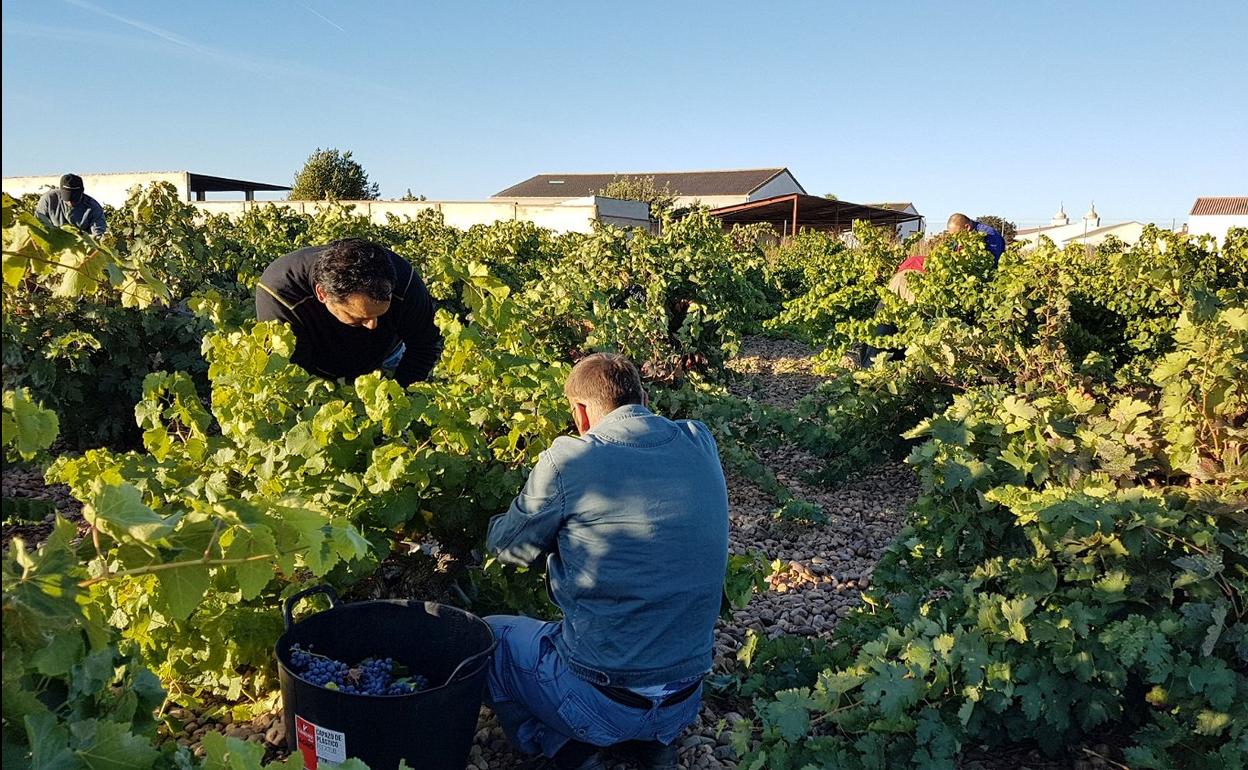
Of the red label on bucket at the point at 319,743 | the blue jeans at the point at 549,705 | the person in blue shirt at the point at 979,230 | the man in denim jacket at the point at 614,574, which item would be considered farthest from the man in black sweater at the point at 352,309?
the person in blue shirt at the point at 979,230

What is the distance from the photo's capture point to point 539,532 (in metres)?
2.68

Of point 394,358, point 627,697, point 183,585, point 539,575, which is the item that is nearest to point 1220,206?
point 394,358

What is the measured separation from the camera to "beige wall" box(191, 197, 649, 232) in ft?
79.7

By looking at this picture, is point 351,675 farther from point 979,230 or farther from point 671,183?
point 671,183

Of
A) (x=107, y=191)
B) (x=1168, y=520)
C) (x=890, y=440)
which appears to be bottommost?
(x=890, y=440)

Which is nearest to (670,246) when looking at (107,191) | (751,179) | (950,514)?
(950,514)

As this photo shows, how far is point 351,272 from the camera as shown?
3387mm

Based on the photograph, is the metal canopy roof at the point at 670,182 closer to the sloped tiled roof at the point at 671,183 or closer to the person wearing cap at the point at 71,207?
the sloped tiled roof at the point at 671,183

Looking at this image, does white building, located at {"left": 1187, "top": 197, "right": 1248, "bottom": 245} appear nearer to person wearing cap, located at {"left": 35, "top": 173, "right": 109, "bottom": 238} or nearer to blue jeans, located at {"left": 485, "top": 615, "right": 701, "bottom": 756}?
person wearing cap, located at {"left": 35, "top": 173, "right": 109, "bottom": 238}

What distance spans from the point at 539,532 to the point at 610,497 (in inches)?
9.6

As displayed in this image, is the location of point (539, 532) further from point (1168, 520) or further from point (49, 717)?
point (1168, 520)

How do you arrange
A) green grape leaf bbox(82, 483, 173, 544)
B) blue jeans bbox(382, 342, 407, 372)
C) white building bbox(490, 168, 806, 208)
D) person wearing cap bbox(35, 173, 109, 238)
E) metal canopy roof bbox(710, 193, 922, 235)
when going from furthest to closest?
white building bbox(490, 168, 806, 208) < metal canopy roof bbox(710, 193, 922, 235) < person wearing cap bbox(35, 173, 109, 238) < blue jeans bbox(382, 342, 407, 372) < green grape leaf bbox(82, 483, 173, 544)

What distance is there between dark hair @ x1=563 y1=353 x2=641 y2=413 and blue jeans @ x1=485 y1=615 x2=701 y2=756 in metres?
0.73

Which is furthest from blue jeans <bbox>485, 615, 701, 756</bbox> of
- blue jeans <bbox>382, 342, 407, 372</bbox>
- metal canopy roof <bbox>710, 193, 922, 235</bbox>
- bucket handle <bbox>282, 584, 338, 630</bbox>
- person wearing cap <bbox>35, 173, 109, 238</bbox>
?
metal canopy roof <bbox>710, 193, 922, 235</bbox>
